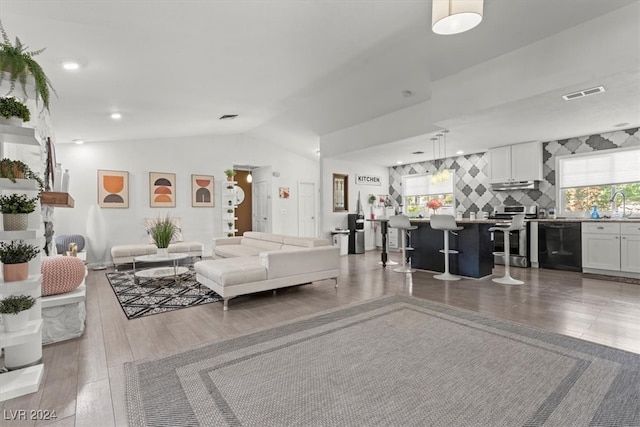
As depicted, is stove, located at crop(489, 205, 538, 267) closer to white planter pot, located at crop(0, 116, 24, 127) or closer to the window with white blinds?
the window with white blinds

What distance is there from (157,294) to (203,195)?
4.36 metres

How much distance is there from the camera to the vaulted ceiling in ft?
9.14

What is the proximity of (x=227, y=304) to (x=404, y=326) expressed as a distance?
201 centimetres

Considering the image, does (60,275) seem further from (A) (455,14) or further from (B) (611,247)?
(B) (611,247)

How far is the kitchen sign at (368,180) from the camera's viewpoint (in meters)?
8.56

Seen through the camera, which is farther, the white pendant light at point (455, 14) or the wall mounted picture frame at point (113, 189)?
the wall mounted picture frame at point (113, 189)

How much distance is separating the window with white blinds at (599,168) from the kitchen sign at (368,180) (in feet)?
13.9

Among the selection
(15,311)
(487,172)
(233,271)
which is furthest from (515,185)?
(15,311)

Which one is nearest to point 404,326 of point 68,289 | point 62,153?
point 68,289

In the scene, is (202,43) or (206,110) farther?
(206,110)

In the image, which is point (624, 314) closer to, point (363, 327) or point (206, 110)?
point (363, 327)

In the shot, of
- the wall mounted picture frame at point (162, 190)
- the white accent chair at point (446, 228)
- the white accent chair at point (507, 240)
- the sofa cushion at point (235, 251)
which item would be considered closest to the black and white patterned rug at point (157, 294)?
the sofa cushion at point (235, 251)

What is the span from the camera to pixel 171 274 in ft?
14.3

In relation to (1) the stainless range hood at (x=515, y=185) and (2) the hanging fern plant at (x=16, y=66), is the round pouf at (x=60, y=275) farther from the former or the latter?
(1) the stainless range hood at (x=515, y=185)
